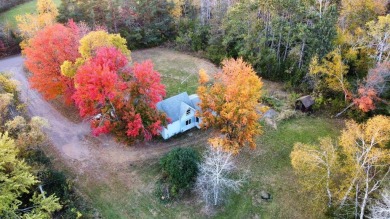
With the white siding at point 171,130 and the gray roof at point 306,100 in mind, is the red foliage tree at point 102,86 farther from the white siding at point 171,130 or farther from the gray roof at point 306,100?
the gray roof at point 306,100

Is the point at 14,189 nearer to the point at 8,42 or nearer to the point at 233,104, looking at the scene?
the point at 233,104

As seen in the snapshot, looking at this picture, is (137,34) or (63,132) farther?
(137,34)

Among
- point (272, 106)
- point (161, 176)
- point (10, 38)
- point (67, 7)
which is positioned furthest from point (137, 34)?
point (161, 176)

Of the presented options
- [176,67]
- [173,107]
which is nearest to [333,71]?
[173,107]

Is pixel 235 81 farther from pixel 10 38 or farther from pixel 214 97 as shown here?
pixel 10 38

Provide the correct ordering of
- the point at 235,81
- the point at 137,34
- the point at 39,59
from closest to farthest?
1. the point at 235,81
2. the point at 39,59
3. the point at 137,34

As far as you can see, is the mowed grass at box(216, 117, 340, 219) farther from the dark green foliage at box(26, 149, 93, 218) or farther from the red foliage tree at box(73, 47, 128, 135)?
the red foliage tree at box(73, 47, 128, 135)
